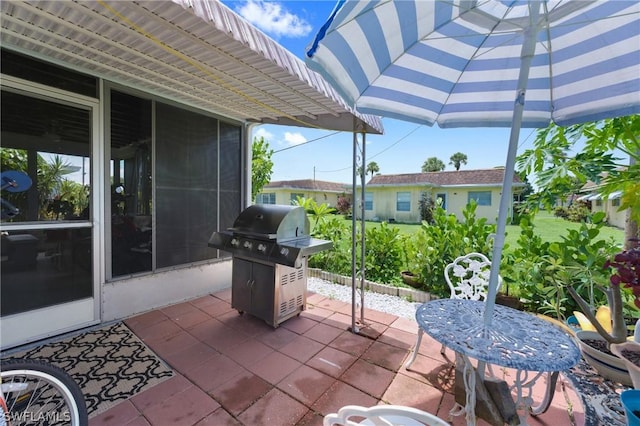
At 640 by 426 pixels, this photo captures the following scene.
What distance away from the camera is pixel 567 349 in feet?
4.89

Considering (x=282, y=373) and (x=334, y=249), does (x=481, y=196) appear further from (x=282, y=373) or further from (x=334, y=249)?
(x=282, y=373)

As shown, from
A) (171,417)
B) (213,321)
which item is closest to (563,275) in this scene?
(171,417)

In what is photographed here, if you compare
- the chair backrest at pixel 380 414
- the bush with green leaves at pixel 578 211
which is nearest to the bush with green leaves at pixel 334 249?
the chair backrest at pixel 380 414

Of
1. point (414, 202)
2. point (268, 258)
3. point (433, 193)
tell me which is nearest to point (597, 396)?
point (268, 258)

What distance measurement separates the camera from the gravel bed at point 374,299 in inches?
160

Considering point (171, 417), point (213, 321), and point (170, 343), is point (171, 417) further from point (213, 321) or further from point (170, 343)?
point (213, 321)

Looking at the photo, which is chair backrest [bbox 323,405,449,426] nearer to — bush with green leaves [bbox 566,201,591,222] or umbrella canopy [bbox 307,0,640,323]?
umbrella canopy [bbox 307,0,640,323]

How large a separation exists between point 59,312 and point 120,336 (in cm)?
72

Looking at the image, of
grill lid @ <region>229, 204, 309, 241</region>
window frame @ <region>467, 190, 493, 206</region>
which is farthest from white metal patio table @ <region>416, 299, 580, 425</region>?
window frame @ <region>467, 190, 493, 206</region>

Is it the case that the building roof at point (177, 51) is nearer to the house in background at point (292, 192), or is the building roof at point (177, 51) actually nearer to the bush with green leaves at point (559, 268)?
the bush with green leaves at point (559, 268)

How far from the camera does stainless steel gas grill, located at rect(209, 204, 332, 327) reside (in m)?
3.19

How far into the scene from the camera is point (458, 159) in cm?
4047

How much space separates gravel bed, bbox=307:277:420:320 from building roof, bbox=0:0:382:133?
8.56ft

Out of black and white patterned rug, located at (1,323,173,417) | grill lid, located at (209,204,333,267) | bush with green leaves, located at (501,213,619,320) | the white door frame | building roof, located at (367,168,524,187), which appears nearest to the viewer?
black and white patterned rug, located at (1,323,173,417)
